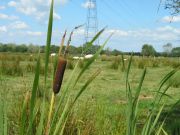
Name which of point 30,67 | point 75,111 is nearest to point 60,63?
point 75,111

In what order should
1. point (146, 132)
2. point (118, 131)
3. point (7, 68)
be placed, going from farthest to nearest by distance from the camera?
point (7, 68) → point (118, 131) → point (146, 132)

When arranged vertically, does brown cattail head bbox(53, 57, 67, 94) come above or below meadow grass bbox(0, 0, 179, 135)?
above

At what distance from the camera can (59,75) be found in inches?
51.4

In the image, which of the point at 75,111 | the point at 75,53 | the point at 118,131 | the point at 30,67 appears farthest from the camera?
the point at 30,67

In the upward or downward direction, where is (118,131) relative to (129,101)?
downward

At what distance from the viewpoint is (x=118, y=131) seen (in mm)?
4324

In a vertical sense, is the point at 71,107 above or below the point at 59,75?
below

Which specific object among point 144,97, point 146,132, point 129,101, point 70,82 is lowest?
point 144,97

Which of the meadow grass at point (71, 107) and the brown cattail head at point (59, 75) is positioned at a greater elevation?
the brown cattail head at point (59, 75)

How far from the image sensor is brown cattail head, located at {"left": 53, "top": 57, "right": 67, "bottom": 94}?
50.9 inches

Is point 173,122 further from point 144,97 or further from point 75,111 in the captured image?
point 144,97

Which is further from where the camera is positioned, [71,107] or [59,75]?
[71,107]

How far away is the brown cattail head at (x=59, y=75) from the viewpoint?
129cm

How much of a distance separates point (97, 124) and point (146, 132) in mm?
2701
